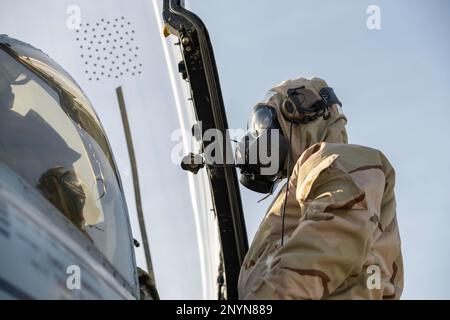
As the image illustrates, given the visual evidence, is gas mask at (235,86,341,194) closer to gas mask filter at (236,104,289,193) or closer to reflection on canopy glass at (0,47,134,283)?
gas mask filter at (236,104,289,193)

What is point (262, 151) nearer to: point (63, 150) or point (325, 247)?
point (63, 150)

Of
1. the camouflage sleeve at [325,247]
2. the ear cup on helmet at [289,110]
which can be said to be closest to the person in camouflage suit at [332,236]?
the camouflage sleeve at [325,247]

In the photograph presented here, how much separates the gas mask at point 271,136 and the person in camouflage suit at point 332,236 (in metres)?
0.59

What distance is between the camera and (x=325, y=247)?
3.22 meters

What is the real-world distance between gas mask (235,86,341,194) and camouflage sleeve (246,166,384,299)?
1.15 meters

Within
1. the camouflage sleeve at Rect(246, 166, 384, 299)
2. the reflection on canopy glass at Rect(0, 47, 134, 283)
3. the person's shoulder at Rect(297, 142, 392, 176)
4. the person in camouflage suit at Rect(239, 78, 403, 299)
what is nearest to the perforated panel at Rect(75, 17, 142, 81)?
the reflection on canopy glass at Rect(0, 47, 134, 283)

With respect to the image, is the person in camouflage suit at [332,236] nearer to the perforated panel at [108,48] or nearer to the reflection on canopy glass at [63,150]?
the reflection on canopy glass at [63,150]

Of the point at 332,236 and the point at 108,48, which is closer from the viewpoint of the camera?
the point at 332,236

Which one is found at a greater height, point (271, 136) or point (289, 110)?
point (289, 110)

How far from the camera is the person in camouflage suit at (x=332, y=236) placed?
10.5ft

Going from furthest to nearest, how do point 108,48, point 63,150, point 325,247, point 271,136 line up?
point 108,48 → point 271,136 → point 63,150 → point 325,247

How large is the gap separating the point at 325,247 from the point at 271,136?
146 centimetres

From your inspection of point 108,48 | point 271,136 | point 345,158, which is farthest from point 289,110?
point 108,48
